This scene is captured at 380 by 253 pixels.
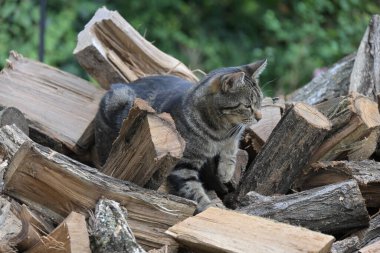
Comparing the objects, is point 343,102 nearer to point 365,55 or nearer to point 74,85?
point 365,55

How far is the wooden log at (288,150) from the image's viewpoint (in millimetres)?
3412

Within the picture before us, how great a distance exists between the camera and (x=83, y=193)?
2.94m

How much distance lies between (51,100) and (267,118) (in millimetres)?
1093

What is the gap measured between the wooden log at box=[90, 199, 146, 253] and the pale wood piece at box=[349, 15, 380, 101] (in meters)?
1.80

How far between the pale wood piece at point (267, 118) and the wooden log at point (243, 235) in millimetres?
940

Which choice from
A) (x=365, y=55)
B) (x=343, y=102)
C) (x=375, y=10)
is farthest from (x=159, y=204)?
(x=375, y=10)

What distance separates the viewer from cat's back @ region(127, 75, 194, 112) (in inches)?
152

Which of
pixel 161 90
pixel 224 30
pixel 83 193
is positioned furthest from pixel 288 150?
pixel 224 30

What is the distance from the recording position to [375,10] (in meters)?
7.51

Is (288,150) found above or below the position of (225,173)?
above

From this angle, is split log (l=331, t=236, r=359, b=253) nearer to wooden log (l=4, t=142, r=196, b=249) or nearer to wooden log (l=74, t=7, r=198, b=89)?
wooden log (l=4, t=142, r=196, b=249)

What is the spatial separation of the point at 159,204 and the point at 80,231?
0.33 metres

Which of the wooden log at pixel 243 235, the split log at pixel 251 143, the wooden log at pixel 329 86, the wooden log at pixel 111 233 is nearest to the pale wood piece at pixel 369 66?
the wooden log at pixel 329 86

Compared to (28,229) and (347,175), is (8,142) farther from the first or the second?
(347,175)
